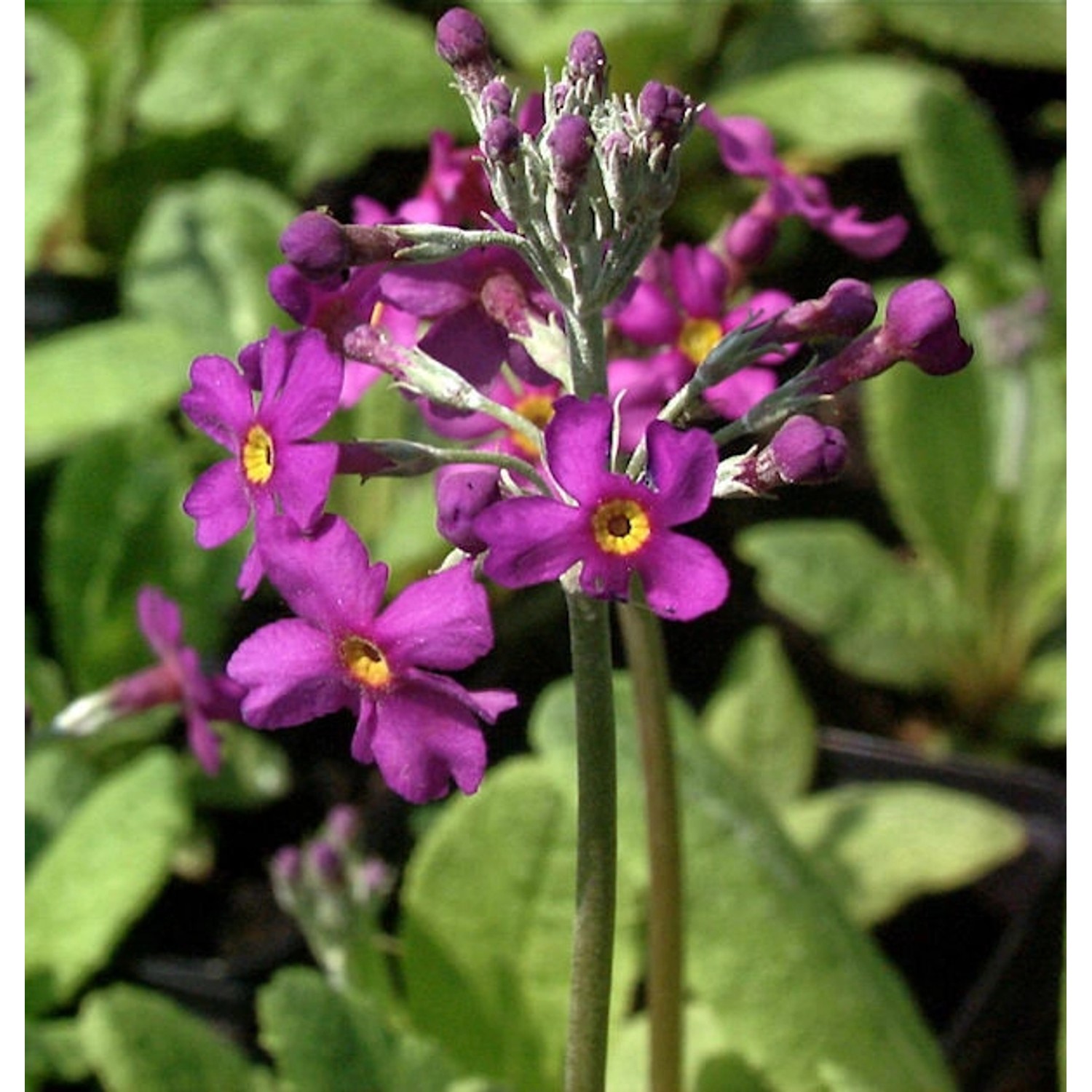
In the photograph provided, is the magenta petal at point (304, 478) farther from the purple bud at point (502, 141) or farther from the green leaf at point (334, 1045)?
the green leaf at point (334, 1045)

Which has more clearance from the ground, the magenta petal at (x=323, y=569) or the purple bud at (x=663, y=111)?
the purple bud at (x=663, y=111)

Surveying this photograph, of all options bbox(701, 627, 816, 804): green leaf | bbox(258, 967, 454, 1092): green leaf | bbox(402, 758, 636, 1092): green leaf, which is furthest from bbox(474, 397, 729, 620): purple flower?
bbox(701, 627, 816, 804): green leaf

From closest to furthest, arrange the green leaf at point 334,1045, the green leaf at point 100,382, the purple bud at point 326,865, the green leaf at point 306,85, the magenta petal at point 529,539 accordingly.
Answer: the magenta petal at point 529,539 < the green leaf at point 334,1045 < the purple bud at point 326,865 < the green leaf at point 100,382 < the green leaf at point 306,85

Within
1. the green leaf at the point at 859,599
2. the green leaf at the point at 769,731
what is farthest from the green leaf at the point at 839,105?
the green leaf at the point at 769,731

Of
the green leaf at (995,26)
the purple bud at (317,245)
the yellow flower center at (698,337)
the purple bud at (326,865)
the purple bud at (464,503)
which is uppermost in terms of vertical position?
the purple bud at (317,245)

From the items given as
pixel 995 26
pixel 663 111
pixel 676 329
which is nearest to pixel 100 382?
pixel 676 329

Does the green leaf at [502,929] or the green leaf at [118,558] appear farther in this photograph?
the green leaf at [118,558]

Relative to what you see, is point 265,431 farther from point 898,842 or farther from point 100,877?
point 898,842

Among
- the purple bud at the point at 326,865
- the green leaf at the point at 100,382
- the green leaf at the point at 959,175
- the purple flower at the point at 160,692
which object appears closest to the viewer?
the purple flower at the point at 160,692

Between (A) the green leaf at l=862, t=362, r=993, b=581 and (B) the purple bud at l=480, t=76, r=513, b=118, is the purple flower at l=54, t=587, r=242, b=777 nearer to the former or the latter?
(B) the purple bud at l=480, t=76, r=513, b=118
